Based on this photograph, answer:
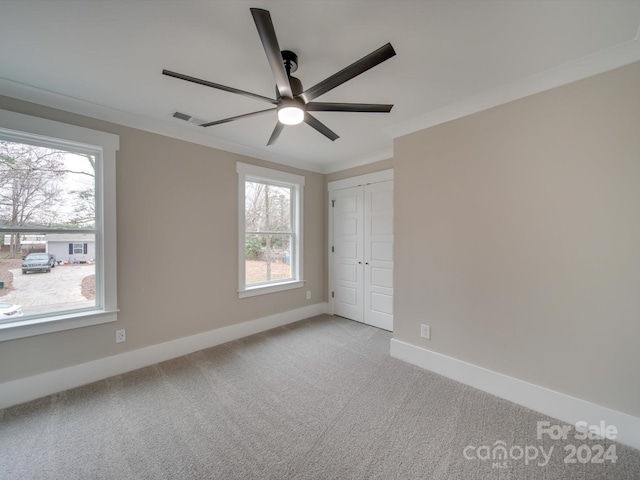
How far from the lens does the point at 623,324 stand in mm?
1632

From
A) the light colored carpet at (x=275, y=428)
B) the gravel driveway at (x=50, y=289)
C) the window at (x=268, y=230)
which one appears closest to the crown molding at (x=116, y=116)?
the window at (x=268, y=230)

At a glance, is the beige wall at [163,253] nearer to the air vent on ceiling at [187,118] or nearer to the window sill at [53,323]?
the window sill at [53,323]

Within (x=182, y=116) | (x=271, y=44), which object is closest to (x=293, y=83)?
(x=271, y=44)

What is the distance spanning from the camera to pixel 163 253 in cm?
272

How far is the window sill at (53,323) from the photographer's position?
1.98 metres

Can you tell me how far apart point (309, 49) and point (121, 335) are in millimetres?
2943

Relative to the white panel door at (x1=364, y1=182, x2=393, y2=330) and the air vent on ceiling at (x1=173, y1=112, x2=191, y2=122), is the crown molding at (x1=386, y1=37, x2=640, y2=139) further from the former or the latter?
the air vent on ceiling at (x1=173, y1=112, x2=191, y2=122)

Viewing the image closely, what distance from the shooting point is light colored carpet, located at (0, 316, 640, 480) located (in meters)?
1.44

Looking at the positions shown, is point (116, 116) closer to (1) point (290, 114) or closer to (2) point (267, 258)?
(1) point (290, 114)

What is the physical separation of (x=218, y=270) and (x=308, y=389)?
175 centimetres

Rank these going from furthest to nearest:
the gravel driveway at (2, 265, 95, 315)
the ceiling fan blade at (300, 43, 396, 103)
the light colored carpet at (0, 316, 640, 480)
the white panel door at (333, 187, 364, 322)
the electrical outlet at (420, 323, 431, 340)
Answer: the white panel door at (333, 187, 364, 322), the electrical outlet at (420, 323, 431, 340), the gravel driveway at (2, 265, 95, 315), the light colored carpet at (0, 316, 640, 480), the ceiling fan blade at (300, 43, 396, 103)

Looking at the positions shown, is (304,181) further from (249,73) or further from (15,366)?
(15,366)

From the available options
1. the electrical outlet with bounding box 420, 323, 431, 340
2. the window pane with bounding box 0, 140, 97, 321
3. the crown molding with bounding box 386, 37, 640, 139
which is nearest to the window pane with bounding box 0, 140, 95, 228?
the window pane with bounding box 0, 140, 97, 321

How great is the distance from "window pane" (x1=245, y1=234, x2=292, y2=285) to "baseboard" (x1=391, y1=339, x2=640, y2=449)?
207cm
